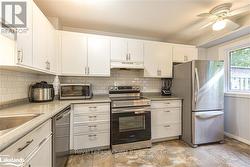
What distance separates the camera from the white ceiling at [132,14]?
2158 millimetres

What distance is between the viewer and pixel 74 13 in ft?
8.12

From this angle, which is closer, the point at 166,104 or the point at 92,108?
the point at 92,108

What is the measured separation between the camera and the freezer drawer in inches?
104

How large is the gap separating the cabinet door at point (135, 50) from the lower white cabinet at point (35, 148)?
2092mm

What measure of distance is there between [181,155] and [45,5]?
3263mm

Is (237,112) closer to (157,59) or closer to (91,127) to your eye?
(157,59)

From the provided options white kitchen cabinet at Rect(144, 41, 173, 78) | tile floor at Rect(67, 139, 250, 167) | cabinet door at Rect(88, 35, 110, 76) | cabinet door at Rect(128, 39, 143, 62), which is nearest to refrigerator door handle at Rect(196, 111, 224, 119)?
tile floor at Rect(67, 139, 250, 167)

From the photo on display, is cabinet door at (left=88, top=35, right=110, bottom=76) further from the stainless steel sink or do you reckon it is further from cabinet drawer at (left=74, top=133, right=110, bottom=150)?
the stainless steel sink

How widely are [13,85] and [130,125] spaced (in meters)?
1.83

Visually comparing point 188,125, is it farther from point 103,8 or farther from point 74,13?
point 74,13

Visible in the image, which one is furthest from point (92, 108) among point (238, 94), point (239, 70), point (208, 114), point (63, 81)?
point (239, 70)

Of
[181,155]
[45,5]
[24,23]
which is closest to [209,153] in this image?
[181,155]

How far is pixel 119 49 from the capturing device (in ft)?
9.58

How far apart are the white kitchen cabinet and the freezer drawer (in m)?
1.11
